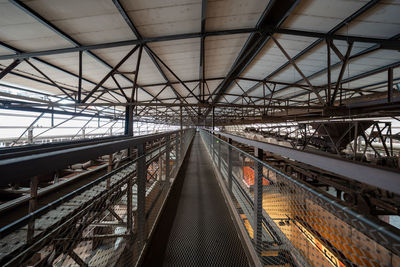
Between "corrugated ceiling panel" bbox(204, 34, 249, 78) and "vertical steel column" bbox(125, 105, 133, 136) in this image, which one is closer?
"corrugated ceiling panel" bbox(204, 34, 249, 78)

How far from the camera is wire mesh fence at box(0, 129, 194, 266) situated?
64 cm

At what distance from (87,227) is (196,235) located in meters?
1.20

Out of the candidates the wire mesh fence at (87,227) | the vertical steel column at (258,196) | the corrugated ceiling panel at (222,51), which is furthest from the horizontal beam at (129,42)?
the vertical steel column at (258,196)

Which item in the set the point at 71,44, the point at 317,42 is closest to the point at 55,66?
the point at 71,44

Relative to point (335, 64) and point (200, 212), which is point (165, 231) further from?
point (335, 64)

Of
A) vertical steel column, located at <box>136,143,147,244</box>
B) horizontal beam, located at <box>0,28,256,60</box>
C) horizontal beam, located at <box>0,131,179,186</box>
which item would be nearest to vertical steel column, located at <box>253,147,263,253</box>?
A: vertical steel column, located at <box>136,143,147,244</box>

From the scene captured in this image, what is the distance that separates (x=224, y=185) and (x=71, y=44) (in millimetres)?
4118

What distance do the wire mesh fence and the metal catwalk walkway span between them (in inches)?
7.4

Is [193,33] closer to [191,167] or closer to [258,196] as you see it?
[258,196]

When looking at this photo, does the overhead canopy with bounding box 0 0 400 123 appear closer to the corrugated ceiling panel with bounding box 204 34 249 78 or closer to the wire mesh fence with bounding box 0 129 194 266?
the corrugated ceiling panel with bounding box 204 34 249 78

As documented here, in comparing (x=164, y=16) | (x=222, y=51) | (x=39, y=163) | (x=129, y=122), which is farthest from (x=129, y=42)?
(x=39, y=163)

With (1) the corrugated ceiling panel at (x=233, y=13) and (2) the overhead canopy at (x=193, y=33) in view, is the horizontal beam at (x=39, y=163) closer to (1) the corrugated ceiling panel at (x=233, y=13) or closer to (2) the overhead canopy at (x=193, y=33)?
(2) the overhead canopy at (x=193, y=33)

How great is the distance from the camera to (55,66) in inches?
153

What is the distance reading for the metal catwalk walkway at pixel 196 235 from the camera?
1.49 m
